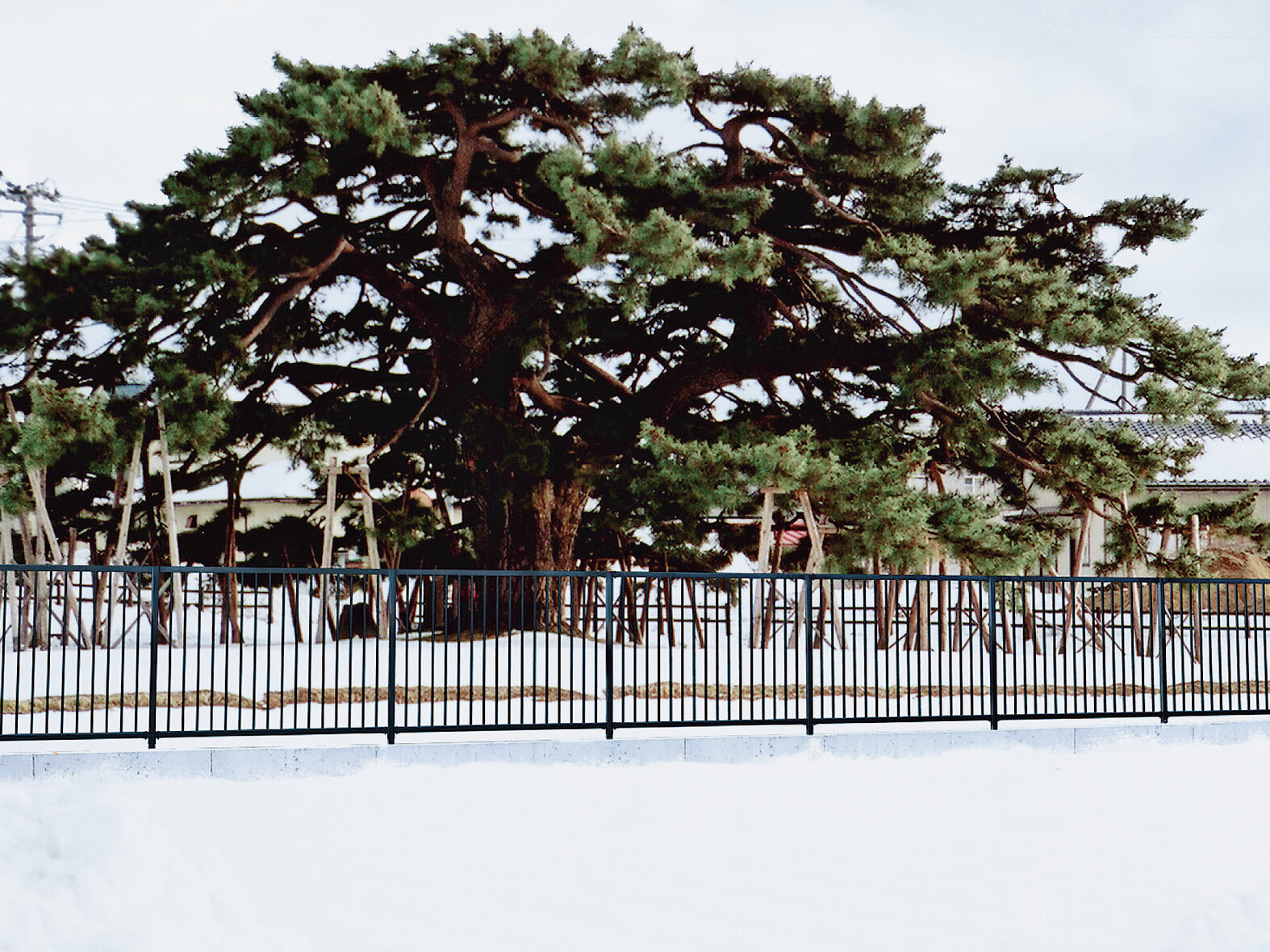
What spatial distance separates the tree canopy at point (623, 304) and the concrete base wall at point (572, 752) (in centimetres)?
581

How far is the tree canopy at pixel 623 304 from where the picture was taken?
18.9 metres

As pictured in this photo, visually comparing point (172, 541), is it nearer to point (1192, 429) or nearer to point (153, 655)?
point (153, 655)

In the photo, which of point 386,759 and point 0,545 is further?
point 0,545

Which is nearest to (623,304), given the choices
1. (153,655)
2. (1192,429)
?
(153,655)

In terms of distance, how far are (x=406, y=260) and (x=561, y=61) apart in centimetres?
609

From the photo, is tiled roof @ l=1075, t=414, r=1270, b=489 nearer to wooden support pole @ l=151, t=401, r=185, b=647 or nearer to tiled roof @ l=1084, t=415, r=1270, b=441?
tiled roof @ l=1084, t=415, r=1270, b=441

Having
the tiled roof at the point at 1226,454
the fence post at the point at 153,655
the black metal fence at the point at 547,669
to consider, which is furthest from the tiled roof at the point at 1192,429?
the fence post at the point at 153,655

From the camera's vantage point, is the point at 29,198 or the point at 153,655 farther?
the point at 29,198

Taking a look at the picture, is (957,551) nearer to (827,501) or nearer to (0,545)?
(827,501)

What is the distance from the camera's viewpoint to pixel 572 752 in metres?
12.0

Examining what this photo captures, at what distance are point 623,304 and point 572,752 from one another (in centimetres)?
902

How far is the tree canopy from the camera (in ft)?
62.0

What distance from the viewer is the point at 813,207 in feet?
72.7

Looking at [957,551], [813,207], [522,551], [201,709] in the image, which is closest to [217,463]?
[522,551]
